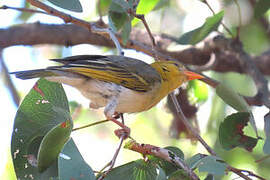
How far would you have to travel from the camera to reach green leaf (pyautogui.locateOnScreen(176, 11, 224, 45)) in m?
3.18

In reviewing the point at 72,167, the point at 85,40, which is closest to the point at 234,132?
the point at 72,167

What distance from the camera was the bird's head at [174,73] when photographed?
3734mm

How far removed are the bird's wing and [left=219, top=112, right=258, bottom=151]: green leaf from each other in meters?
0.94

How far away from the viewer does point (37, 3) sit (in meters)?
2.83

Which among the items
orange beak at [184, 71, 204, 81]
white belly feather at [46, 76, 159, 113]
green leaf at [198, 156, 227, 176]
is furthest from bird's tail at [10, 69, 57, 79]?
orange beak at [184, 71, 204, 81]

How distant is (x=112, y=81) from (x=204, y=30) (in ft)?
2.39

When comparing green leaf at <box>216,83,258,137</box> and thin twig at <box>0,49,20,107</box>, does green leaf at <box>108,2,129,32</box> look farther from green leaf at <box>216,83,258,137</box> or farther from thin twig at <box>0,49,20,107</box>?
thin twig at <box>0,49,20,107</box>

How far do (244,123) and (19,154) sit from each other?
1228 mm

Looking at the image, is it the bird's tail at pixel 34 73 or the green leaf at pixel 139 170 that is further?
the bird's tail at pixel 34 73

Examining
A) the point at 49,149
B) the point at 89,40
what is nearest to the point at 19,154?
the point at 49,149

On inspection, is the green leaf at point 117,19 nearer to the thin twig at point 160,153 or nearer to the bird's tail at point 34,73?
the bird's tail at point 34,73

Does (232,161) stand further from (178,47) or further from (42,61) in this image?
(42,61)

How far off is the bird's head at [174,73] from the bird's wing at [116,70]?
0.54 ft

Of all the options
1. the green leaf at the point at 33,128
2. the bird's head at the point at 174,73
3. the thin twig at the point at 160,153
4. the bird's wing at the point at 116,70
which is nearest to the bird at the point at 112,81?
the bird's wing at the point at 116,70
